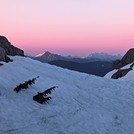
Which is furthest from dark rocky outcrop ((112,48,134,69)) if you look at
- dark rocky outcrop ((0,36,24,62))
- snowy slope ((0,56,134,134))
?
snowy slope ((0,56,134,134))

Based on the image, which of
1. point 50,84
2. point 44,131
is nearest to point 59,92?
point 50,84

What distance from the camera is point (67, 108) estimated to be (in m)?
22.1

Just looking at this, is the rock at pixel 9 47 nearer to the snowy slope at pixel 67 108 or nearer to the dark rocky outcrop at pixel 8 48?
the dark rocky outcrop at pixel 8 48

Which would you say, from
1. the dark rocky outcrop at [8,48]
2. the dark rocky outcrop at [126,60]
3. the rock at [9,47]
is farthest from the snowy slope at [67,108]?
the dark rocky outcrop at [126,60]

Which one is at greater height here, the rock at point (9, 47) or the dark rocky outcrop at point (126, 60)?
the rock at point (9, 47)

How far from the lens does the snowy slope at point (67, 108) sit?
1812cm

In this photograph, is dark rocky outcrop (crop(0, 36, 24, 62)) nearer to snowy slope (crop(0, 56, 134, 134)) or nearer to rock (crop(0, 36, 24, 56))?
rock (crop(0, 36, 24, 56))

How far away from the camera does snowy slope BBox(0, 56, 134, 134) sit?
1812 cm

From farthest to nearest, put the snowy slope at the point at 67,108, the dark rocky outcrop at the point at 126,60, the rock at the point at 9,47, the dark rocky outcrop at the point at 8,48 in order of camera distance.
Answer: the dark rocky outcrop at the point at 126,60 → the rock at the point at 9,47 → the dark rocky outcrop at the point at 8,48 → the snowy slope at the point at 67,108

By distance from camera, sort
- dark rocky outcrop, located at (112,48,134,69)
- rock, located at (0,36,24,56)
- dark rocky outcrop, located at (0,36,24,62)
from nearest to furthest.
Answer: dark rocky outcrop, located at (0,36,24,62) < rock, located at (0,36,24,56) < dark rocky outcrop, located at (112,48,134,69)

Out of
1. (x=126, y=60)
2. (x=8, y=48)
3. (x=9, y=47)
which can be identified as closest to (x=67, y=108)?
(x=8, y=48)

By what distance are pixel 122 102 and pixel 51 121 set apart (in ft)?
31.2

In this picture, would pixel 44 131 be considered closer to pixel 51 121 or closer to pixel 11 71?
pixel 51 121

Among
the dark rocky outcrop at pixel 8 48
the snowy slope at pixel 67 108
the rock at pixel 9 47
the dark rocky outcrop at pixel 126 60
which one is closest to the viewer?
the snowy slope at pixel 67 108
